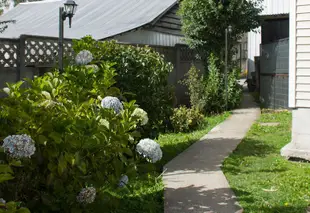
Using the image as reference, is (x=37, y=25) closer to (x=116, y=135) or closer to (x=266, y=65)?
(x=266, y=65)

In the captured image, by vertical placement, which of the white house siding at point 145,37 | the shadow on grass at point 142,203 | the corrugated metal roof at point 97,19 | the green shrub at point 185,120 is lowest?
the shadow on grass at point 142,203

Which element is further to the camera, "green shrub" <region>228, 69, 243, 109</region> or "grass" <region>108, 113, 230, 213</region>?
"green shrub" <region>228, 69, 243, 109</region>

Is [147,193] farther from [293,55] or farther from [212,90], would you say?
[212,90]

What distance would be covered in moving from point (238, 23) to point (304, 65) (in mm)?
6486

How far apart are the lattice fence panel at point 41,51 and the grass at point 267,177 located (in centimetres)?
491

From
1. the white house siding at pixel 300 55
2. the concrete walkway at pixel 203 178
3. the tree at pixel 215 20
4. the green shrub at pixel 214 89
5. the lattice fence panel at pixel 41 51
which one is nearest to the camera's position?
the concrete walkway at pixel 203 178

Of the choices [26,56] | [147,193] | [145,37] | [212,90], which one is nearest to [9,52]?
[26,56]

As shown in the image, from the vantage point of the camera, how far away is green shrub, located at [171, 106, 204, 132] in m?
10.6

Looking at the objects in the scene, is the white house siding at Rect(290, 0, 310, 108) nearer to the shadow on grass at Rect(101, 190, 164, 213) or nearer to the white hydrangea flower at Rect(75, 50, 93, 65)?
the shadow on grass at Rect(101, 190, 164, 213)

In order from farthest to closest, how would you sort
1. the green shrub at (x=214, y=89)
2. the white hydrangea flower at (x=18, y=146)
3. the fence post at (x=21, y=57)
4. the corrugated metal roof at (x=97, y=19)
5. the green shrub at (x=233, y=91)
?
the corrugated metal roof at (x=97, y=19)
the green shrub at (x=233, y=91)
the green shrub at (x=214, y=89)
the fence post at (x=21, y=57)
the white hydrangea flower at (x=18, y=146)

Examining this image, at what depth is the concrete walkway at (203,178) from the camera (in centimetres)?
496

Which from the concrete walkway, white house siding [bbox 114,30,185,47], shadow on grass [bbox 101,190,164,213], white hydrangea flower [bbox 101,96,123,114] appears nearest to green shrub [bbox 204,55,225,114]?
white house siding [bbox 114,30,185,47]

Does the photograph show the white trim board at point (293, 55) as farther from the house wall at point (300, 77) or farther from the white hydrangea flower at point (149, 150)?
the white hydrangea flower at point (149, 150)

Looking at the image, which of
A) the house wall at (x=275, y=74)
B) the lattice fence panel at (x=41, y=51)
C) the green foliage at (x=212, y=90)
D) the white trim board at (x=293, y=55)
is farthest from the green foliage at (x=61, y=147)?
the house wall at (x=275, y=74)
